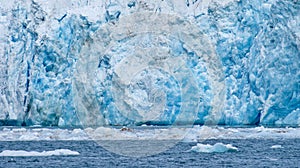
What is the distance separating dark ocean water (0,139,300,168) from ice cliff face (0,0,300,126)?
516 inches

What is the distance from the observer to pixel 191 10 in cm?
5541

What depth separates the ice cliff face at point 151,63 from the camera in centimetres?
4716

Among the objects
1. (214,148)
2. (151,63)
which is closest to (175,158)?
(214,148)

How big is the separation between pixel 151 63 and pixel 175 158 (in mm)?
26932

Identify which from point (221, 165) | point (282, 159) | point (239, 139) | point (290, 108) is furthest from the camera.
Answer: point (290, 108)

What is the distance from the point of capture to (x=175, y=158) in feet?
91.2

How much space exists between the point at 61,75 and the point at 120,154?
74.5 ft

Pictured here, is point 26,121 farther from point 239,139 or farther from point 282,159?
point 282,159

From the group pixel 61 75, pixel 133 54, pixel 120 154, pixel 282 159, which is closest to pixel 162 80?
pixel 133 54

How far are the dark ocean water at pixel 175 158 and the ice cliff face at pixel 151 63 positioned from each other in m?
13.1

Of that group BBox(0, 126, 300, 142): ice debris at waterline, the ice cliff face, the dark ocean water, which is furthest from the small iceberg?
the ice cliff face

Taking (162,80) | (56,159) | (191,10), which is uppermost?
(191,10)

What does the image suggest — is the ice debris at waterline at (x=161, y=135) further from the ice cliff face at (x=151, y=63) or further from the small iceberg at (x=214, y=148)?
the small iceberg at (x=214, y=148)

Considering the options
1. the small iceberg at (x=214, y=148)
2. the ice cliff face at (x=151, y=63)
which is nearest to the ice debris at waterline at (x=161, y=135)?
the ice cliff face at (x=151, y=63)
